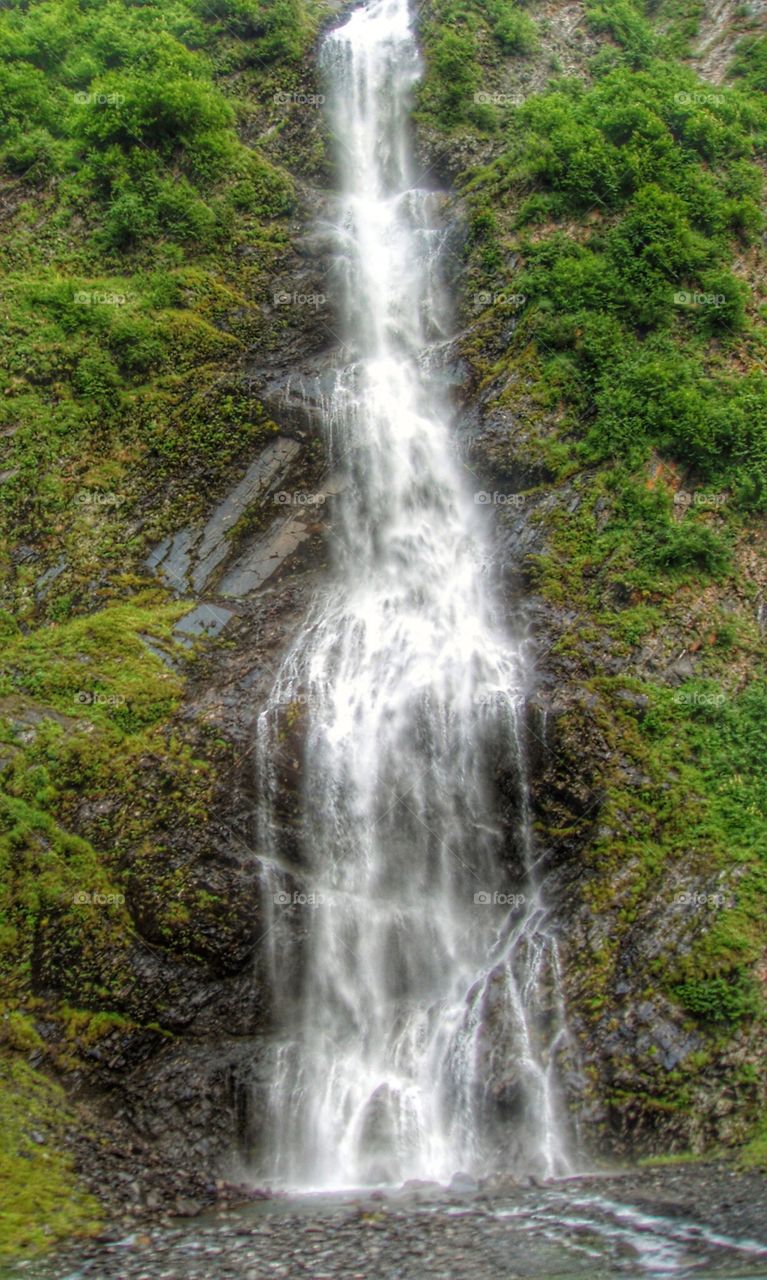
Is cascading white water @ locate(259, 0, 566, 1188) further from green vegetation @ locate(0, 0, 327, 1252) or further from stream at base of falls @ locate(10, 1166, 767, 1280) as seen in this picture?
green vegetation @ locate(0, 0, 327, 1252)

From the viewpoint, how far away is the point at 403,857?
38.0ft

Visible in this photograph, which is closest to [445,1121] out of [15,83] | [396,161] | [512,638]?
[512,638]

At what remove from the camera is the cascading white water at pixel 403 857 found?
31.9 ft

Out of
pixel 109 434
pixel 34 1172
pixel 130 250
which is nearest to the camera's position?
pixel 34 1172

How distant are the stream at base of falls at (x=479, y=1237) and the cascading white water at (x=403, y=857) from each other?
1.01 metres

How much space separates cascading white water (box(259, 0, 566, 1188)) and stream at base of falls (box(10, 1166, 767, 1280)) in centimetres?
101

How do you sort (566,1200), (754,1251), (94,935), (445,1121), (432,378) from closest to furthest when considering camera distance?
1. (754,1251)
2. (566,1200)
3. (445,1121)
4. (94,935)
5. (432,378)

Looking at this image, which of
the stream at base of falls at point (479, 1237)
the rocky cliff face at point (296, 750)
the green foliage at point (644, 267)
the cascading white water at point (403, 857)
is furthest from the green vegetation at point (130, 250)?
the stream at base of falls at point (479, 1237)

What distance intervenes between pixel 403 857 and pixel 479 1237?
476cm

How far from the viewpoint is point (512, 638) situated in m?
12.8

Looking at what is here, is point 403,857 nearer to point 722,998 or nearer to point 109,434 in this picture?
point 722,998

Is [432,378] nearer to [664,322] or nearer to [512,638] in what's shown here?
[664,322]

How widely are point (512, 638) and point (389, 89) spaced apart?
15.4 metres

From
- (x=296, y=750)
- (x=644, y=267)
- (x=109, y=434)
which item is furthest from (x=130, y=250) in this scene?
(x=296, y=750)
